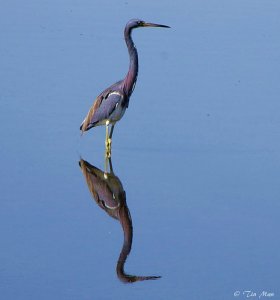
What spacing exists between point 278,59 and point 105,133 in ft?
9.90

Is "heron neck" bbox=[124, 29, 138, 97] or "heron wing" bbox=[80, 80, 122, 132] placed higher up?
"heron neck" bbox=[124, 29, 138, 97]

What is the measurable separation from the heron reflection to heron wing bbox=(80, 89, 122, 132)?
470 mm

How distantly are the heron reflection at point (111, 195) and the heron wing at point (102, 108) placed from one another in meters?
0.47

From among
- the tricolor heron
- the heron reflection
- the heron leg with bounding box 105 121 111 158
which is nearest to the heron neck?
the tricolor heron

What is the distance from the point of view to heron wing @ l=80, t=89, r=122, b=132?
9695 millimetres

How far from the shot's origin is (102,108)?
971cm

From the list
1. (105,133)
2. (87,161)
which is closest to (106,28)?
(105,133)

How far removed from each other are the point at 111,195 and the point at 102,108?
1.22m

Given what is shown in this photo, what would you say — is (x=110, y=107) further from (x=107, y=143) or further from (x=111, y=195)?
(x=111, y=195)

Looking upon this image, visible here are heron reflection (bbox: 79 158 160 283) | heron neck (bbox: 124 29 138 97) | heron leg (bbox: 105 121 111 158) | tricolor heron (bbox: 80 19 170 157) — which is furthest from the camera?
heron neck (bbox: 124 29 138 97)

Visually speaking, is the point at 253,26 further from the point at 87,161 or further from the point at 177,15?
the point at 87,161

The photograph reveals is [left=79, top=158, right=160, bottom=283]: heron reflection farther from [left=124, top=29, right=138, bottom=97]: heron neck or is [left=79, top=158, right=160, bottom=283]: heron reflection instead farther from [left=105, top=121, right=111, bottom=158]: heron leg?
[left=124, top=29, right=138, bottom=97]: heron neck

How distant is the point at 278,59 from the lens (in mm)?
12547

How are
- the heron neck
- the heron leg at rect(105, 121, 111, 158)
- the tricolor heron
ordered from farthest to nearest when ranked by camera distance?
the heron neck < the tricolor heron < the heron leg at rect(105, 121, 111, 158)
